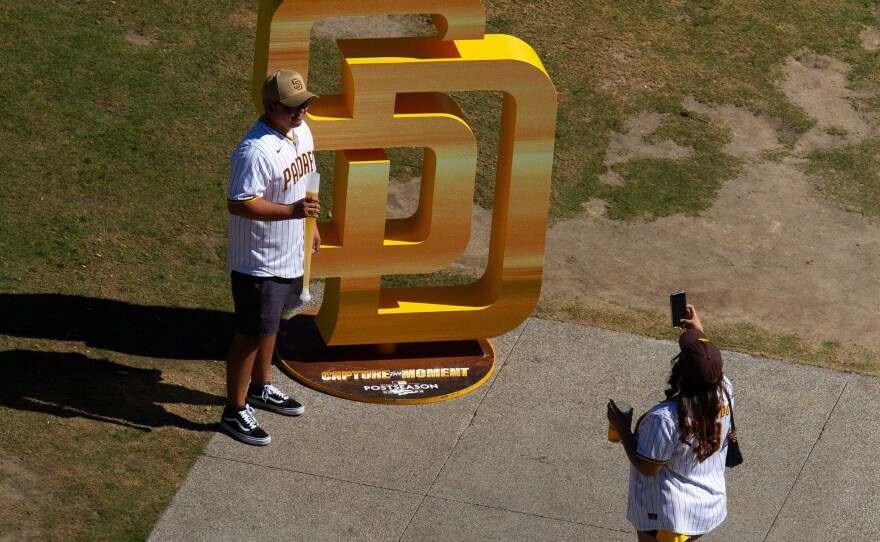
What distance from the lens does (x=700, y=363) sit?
5441 millimetres

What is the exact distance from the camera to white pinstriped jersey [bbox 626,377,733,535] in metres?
5.52

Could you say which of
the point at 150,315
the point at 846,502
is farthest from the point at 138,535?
the point at 846,502

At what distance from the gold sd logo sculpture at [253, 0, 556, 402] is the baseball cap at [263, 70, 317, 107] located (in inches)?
20.9

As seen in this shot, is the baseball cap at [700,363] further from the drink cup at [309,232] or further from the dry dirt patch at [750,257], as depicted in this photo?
the dry dirt patch at [750,257]

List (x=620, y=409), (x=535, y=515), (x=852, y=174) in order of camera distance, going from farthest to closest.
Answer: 1. (x=852, y=174)
2. (x=535, y=515)
3. (x=620, y=409)

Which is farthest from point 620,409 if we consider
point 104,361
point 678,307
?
point 104,361

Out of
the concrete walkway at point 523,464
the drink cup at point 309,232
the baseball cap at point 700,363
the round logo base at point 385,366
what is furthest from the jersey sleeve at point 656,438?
the round logo base at point 385,366

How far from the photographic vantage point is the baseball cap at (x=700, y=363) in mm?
5449

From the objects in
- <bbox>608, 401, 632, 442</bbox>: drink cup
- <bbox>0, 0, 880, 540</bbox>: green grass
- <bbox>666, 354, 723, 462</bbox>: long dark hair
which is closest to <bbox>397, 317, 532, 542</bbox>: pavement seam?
<bbox>0, 0, 880, 540</bbox>: green grass

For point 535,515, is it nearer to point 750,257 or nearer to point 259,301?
point 259,301

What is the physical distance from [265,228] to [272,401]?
1159mm

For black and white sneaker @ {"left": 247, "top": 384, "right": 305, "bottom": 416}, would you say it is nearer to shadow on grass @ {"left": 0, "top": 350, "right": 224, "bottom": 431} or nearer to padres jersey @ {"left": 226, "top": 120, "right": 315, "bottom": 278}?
shadow on grass @ {"left": 0, "top": 350, "right": 224, "bottom": 431}

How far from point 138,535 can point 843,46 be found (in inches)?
337

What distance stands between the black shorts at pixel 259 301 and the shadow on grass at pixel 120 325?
1030 mm
